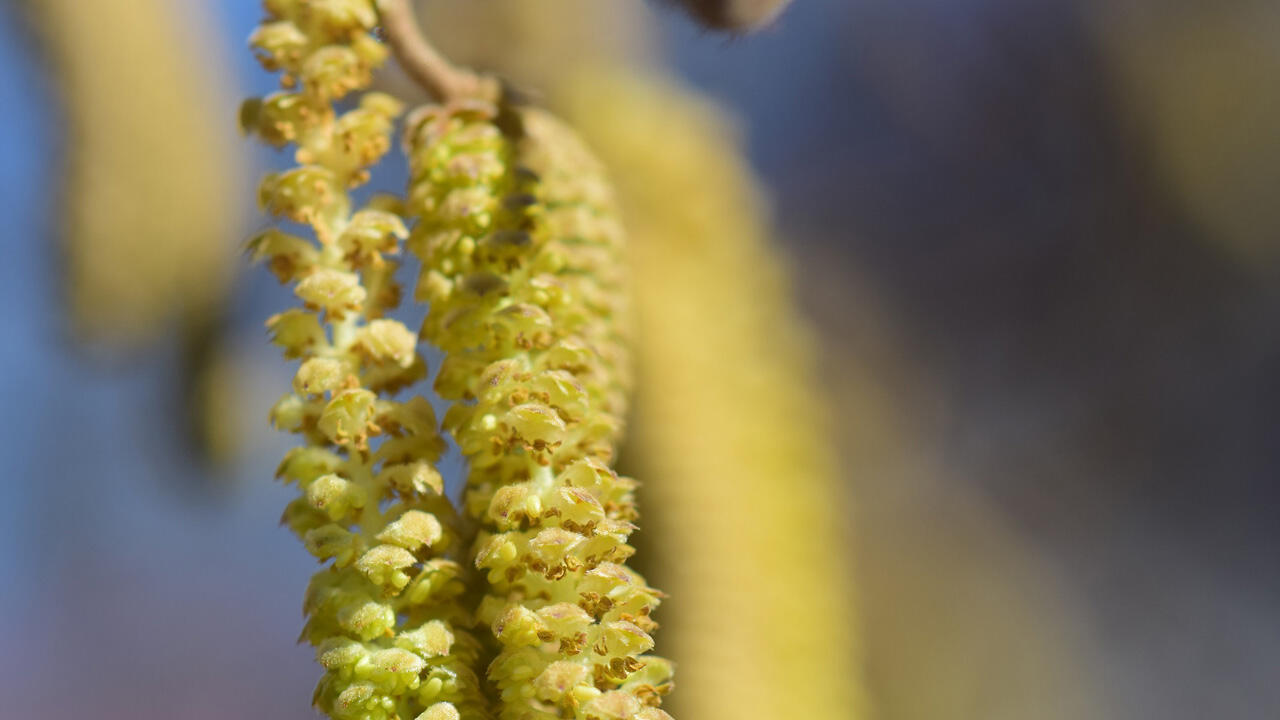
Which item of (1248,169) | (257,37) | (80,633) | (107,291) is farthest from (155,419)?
(1248,169)

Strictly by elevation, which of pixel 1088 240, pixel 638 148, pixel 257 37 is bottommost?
pixel 257 37

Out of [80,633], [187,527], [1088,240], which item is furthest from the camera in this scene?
[1088,240]

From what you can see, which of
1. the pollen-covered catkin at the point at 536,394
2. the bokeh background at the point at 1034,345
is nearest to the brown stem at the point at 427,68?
the pollen-covered catkin at the point at 536,394

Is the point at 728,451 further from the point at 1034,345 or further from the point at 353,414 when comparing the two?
the point at 1034,345

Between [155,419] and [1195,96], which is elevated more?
[1195,96]

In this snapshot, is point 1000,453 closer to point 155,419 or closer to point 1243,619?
point 1243,619

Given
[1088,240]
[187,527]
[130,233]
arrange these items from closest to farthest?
[130,233] < [187,527] < [1088,240]

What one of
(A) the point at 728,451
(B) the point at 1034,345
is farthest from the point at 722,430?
(B) the point at 1034,345
